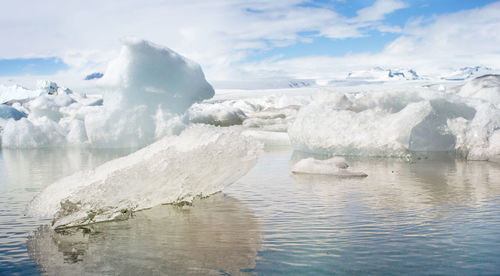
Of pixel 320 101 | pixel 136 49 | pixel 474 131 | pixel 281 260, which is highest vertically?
pixel 136 49

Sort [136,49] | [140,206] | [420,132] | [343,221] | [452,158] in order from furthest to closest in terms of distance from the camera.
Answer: [136,49] < [420,132] < [452,158] < [140,206] < [343,221]

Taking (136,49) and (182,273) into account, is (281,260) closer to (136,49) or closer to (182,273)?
(182,273)

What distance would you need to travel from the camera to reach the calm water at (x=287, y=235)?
3.71m

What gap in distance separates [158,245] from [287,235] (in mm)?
1165

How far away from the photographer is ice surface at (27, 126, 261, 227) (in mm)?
5383

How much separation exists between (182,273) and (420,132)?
1212 centimetres

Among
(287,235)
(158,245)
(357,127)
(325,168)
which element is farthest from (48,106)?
(287,235)

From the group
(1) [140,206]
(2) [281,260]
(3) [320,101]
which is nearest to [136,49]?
(3) [320,101]

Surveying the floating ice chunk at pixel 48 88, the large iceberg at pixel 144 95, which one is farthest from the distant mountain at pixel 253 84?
the large iceberg at pixel 144 95

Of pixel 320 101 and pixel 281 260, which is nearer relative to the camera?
pixel 281 260

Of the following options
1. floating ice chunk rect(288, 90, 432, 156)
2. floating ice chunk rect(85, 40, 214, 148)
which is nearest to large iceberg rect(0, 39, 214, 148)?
floating ice chunk rect(85, 40, 214, 148)

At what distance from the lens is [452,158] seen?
478 inches

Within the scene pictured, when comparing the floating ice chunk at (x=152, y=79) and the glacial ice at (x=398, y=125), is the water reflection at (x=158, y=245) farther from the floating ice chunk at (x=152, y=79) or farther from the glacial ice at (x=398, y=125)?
the floating ice chunk at (x=152, y=79)

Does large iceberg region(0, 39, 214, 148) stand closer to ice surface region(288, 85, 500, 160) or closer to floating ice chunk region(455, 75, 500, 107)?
ice surface region(288, 85, 500, 160)
